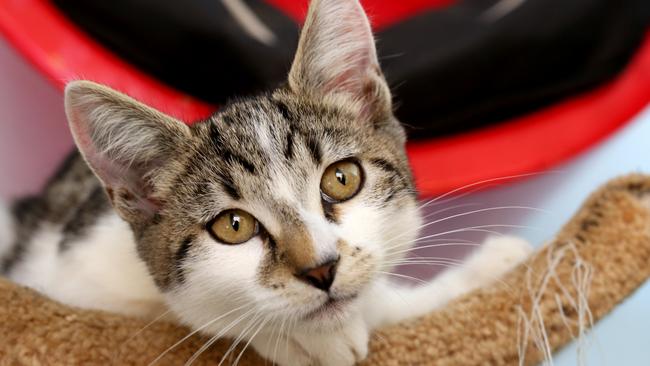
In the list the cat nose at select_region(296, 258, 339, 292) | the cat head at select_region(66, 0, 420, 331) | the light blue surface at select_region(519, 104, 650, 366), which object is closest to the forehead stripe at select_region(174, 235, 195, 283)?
the cat head at select_region(66, 0, 420, 331)

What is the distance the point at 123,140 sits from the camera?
3.24 feet

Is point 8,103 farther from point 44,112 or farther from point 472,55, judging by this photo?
point 472,55

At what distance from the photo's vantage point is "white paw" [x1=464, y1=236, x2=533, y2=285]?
126cm

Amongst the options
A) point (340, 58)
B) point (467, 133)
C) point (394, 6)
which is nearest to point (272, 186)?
point (340, 58)

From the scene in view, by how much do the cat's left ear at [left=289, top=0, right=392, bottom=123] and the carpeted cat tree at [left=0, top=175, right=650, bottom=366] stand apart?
0.40 metres

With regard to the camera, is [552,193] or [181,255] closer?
[181,255]

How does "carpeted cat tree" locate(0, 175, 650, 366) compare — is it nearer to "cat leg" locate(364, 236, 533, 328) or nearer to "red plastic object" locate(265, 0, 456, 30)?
"cat leg" locate(364, 236, 533, 328)

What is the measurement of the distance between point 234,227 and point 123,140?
9.2 inches

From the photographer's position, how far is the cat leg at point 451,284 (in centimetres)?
116

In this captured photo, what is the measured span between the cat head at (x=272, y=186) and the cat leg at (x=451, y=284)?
0.19 metres

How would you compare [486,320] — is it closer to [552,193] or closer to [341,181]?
[341,181]

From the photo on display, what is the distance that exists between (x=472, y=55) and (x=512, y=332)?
0.91 m

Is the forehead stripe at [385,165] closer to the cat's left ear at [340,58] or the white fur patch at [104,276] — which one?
the cat's left ear at [340,58]

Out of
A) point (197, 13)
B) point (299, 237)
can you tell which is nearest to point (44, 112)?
point (197, 13)
